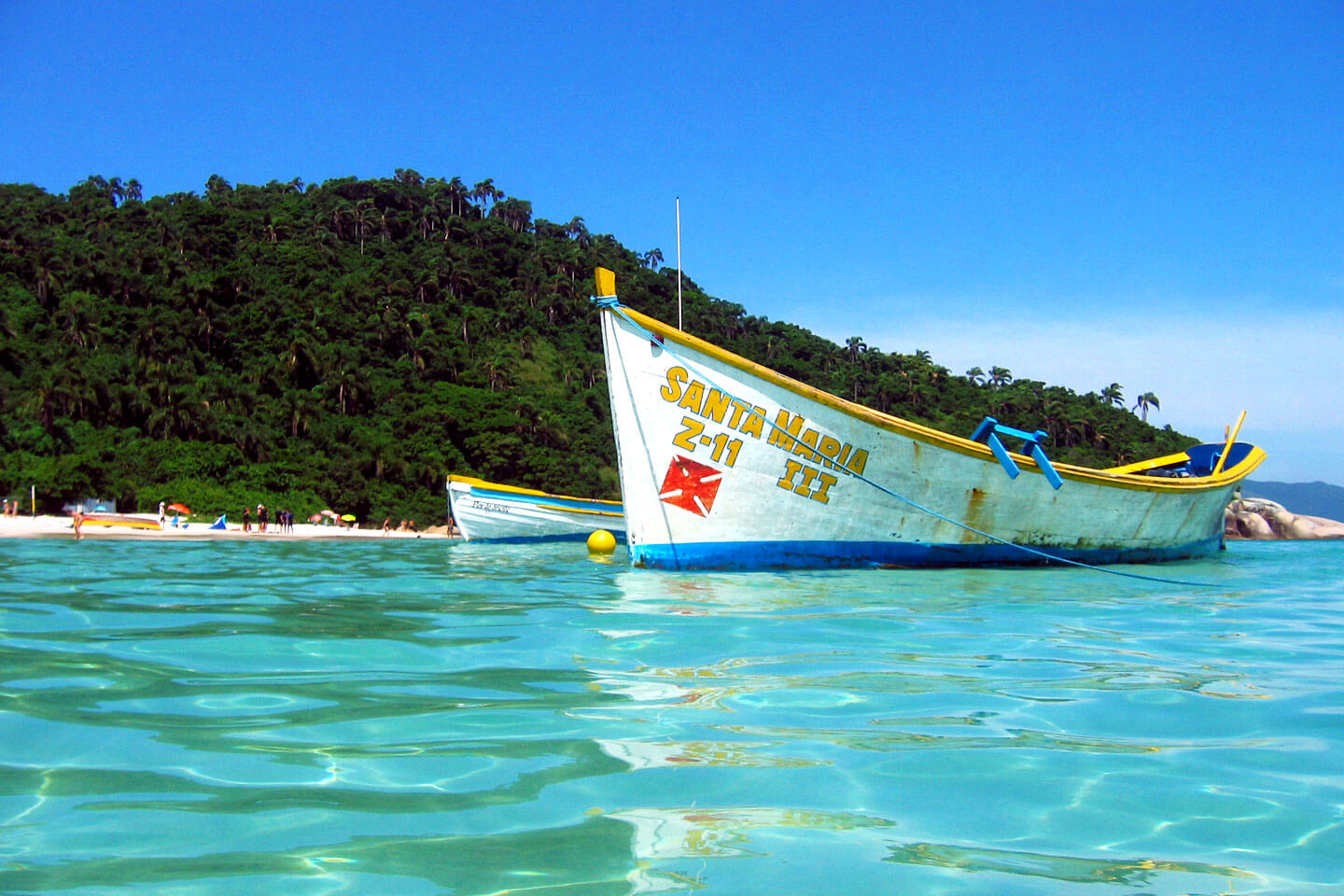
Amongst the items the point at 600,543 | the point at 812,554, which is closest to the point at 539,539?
the point at 600,543

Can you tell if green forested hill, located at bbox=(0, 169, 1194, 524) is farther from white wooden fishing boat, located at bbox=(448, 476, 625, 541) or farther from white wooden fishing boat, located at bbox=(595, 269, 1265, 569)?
white wooden fishing boat, located at bbox=(595, 269, 1265, 569)

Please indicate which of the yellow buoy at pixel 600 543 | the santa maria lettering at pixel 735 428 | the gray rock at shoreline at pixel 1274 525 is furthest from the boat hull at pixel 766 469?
the gray rock at shoreline at pixel 1274 525

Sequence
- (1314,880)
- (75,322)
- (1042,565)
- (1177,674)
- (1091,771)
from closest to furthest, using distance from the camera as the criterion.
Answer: (1314,880)
(1091,771)
(1177,674)
(1042,565)
(75,322)

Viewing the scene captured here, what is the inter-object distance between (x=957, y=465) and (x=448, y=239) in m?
79.7

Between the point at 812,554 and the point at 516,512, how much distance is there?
14944mm

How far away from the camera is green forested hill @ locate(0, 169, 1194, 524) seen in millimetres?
42688

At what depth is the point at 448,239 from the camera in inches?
3361

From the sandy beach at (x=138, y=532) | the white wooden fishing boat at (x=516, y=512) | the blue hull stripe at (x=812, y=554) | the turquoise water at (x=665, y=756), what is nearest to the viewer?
the turquoise water at (x=665, y=756)

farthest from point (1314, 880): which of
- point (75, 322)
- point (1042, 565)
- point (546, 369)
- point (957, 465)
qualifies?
point (546, 369)

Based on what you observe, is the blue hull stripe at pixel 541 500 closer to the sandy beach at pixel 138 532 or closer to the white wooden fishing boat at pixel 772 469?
the sandy beach at pixel 138 532

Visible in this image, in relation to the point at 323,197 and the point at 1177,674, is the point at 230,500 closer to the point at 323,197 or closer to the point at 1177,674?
the point at 1177,674

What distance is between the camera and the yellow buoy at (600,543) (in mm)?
16266

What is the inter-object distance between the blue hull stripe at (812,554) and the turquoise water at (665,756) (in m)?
4.92

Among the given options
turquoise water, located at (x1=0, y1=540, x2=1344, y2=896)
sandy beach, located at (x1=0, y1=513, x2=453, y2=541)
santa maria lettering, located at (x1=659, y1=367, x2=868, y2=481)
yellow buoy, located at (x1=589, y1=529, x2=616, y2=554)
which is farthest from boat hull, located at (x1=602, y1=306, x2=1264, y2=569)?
sandy beach, located at (x1=0, y1=513, x2=453, y2=541)
